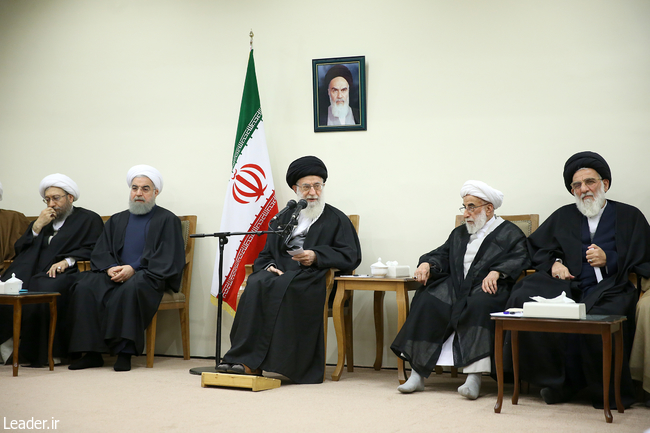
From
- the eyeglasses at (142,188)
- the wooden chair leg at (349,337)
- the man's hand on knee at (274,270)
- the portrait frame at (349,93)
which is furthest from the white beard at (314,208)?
the eyeglasses at (142,188)

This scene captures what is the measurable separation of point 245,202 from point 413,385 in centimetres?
209

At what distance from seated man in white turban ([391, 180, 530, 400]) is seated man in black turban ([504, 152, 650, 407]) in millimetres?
135

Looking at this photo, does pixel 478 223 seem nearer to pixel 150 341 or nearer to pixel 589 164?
pixel 589 164

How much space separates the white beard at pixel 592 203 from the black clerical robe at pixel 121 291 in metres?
3.02

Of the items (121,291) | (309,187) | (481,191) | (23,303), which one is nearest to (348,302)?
(309,187)

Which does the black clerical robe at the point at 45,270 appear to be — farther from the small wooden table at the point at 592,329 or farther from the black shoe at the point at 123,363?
the small wooden table at the point at 592,329

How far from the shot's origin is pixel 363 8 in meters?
5.26

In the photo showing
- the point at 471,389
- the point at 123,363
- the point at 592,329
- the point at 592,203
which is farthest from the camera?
the point at 123,363

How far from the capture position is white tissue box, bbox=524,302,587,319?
3096 mm

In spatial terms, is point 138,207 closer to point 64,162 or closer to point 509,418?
point 64,162

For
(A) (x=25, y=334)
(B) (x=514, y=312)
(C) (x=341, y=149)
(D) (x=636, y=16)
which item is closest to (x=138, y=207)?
(A) (x=25, y=334)

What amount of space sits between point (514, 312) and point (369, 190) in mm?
2062

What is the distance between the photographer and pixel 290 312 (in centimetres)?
427

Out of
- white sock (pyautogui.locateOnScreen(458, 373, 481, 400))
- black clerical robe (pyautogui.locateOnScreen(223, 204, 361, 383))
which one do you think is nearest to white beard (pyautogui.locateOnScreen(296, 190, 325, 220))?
black clerical robe (pyautogui.locateOnScreen(223, 204, 361, 383))
